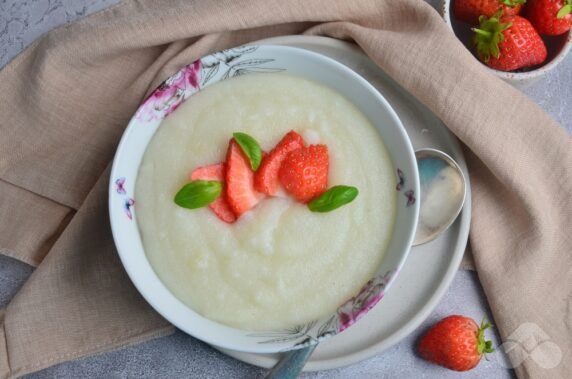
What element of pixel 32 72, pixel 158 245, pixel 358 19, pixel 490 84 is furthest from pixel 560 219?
pixel 32 72

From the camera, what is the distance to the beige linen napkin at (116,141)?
188 cm

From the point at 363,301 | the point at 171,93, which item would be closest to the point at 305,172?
the point at 363,301

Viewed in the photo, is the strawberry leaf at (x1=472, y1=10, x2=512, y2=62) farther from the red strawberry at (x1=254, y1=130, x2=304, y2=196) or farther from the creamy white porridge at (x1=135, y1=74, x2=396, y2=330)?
the red strawberry at (x1=254, y1=130, x2=304, y2=196)

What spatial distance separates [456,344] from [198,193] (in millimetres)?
893

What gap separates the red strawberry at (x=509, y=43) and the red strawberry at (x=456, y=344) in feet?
2.67

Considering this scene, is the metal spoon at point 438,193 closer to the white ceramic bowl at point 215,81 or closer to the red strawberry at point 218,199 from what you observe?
the white ceramic bowl at point 215,81

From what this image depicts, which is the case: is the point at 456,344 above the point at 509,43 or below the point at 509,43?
below

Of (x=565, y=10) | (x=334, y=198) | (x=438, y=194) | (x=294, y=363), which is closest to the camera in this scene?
(x=334, y=198)

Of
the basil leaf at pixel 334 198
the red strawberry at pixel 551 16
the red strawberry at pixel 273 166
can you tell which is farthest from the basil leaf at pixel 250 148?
the red strawberry at pixel 551 16

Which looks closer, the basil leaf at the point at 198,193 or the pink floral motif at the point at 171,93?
the basil leaf at the point at 198,193

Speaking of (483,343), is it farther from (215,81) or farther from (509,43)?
(215,81)

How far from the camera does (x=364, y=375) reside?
202 centimetres

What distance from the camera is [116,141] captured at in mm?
2062

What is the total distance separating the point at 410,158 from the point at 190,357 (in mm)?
924
